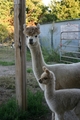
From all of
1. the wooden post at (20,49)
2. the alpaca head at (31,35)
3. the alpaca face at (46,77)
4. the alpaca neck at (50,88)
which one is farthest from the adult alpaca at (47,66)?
the alpaca face at (46,77)

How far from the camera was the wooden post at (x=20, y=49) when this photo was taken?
3359mm

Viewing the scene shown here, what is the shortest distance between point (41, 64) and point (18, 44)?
507 millimetres

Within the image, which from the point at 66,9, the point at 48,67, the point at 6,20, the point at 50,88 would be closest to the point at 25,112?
the point at 48,67

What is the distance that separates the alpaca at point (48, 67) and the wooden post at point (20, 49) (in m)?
0.24

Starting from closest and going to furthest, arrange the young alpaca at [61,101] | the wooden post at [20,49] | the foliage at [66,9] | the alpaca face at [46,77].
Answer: the alpaca face at [46,77]
the young alpaca at [61,101]
the wooden post at [20,49]
the foliage at [66,9]

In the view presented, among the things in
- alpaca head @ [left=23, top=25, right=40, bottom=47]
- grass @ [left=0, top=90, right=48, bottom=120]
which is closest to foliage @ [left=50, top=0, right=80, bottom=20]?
grass @ [left=0, top=90, right=48, bottom=120]

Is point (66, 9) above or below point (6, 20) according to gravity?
above

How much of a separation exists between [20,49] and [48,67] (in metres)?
0.54

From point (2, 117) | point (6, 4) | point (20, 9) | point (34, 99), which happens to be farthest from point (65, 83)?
point (6, 4)

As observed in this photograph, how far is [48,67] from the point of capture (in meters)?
3.35

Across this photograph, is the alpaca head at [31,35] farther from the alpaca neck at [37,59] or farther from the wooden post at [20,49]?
Result: the wooden post at [20,49]

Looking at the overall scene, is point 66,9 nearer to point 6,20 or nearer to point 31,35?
point 6,20

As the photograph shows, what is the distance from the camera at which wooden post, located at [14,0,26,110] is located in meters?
3.36

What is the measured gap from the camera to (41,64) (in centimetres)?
325
